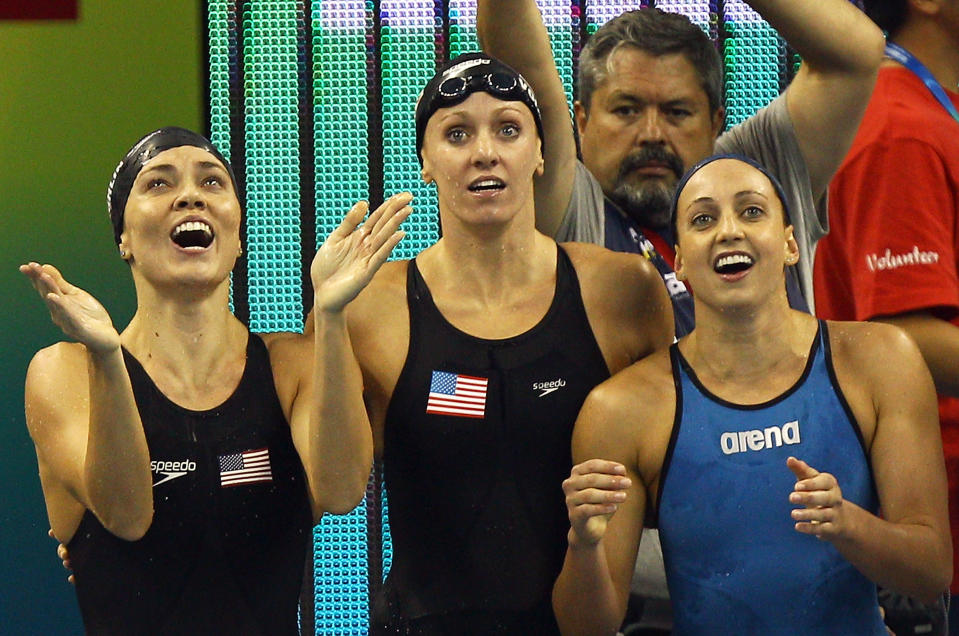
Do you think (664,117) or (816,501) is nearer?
(816,501)

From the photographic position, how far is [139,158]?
283 cm

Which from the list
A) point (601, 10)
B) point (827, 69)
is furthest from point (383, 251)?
point (601, 10)

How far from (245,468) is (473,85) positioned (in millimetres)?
864

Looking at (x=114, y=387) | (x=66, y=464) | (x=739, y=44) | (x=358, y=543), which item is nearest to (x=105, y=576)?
(x=66, y=464)

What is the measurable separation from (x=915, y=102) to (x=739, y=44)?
864mm

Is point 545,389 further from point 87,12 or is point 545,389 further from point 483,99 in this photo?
point 87,12

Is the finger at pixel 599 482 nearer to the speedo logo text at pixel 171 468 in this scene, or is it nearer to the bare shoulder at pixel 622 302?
the bare shoulder at pixel 622 302

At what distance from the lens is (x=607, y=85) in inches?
131

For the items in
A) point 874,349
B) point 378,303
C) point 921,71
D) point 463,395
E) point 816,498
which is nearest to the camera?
point 816,498

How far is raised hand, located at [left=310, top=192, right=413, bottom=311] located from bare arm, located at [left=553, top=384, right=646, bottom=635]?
49 centimetres

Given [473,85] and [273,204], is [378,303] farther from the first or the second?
[273,204]

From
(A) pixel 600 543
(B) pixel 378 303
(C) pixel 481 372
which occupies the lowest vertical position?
(A) pixel 600 543

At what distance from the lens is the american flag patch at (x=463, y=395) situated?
8.97ft

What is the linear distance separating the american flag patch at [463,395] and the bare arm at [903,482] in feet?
2.08
